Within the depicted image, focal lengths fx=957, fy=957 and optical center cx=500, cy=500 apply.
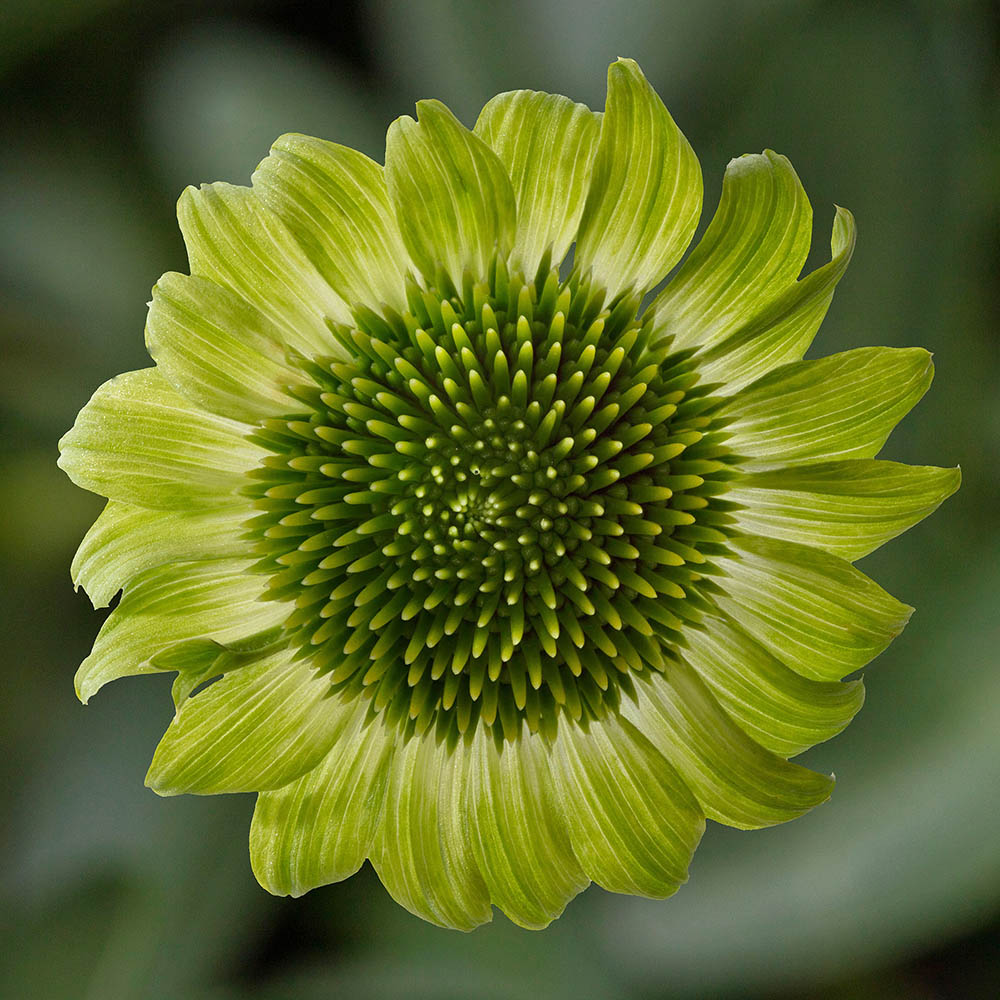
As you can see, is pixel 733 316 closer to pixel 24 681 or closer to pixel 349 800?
pixel 349 800

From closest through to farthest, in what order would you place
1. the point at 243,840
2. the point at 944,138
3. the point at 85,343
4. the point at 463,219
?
1. the point at 463,219
2. the point at 944,138
3. the point at 243,840
4. the point at 85,343

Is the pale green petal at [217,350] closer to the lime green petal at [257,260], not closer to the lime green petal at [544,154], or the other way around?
the lime green petal at [257,260]

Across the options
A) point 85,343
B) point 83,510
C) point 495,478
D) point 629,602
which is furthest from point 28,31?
point 629,602

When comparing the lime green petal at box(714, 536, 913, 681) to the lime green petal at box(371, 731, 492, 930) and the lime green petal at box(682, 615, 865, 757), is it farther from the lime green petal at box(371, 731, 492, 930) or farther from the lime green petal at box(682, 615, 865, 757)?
the lime green petal at box(371, 731, 492, 930)

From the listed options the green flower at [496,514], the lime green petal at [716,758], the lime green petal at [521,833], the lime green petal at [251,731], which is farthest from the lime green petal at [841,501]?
the lime green petal at [251,731]

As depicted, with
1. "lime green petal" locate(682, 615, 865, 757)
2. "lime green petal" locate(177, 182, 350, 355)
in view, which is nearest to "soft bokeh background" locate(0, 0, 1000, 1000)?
"lime green petal" locate(682, 615, 865, 757)

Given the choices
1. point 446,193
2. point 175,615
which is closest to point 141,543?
point 175,615

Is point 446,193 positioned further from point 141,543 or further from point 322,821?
point 322,821
